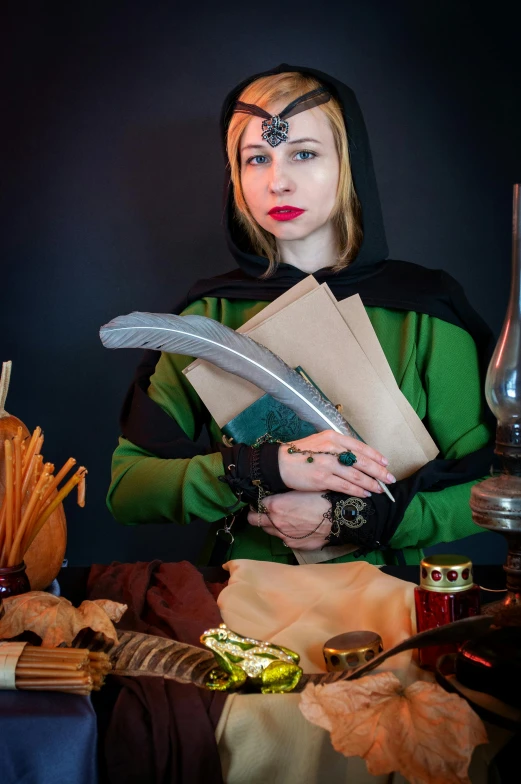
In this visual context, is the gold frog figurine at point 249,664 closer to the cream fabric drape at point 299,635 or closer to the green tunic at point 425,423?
the cream fabric drape at point 299,635

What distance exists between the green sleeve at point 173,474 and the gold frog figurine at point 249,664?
0.76 meters

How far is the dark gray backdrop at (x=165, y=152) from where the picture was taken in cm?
267

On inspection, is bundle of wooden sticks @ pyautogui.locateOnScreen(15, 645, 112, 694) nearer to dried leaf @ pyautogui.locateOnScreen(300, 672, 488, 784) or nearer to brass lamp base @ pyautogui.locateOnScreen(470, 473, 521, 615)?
dried leaf @ pyautogui.locateOnScreen(300, 672, 488, 784)

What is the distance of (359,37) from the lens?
8.78 feet

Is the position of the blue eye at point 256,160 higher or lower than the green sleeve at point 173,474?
higher

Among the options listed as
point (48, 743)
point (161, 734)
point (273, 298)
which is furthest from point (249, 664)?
point (273, 298)

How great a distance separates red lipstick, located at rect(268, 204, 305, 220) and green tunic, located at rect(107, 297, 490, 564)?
21cm

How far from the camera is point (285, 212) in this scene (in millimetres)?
1990

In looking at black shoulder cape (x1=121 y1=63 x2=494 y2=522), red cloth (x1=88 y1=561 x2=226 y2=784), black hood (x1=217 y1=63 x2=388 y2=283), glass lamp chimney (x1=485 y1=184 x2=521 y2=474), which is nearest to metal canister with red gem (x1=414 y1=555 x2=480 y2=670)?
glass lamp chimney (x1=485 y1=184 x2=521 y2=474)

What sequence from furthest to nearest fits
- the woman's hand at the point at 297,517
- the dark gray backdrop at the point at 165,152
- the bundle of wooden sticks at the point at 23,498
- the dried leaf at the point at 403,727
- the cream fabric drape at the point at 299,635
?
1. the dark gray backdrop at the point at 165,152
2. the woman's hand at the point at 297,517
3. the bundle of wooden sticks at the point at 23,498
4. the cream fabric drape at the point at 299,635
5. the dried leaf at the point at 403,727

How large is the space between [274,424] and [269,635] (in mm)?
683

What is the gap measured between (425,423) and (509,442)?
96 centimetres

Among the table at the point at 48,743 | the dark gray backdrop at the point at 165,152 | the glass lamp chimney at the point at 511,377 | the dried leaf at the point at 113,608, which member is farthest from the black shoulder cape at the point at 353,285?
the table at the point at 48,743

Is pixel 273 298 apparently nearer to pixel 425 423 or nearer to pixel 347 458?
pixel 425 423
